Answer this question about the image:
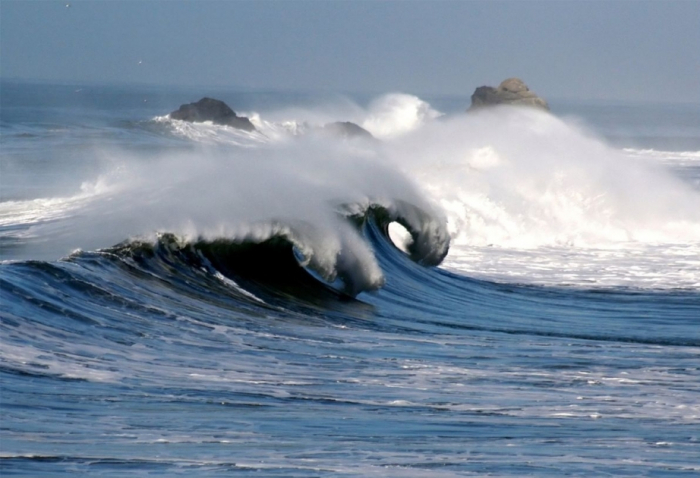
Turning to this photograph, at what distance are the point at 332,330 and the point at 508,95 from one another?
51.2 meters

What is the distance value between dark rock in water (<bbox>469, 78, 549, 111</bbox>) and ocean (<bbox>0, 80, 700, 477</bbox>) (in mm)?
35999

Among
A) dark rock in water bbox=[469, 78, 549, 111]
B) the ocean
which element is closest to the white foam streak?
the ocean

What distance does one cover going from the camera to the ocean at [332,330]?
517 cm

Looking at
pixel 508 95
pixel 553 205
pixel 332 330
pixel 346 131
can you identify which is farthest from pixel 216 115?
pixel 332 330

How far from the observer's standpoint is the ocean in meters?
5.17

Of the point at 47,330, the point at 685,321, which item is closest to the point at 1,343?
the point at 47,330

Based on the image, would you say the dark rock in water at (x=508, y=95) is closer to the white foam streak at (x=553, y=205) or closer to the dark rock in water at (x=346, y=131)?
the dark rock in water at (x=346, y=131)

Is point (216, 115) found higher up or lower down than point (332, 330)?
higher up

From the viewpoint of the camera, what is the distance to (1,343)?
6.85 m

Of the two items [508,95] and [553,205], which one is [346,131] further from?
[553,205]

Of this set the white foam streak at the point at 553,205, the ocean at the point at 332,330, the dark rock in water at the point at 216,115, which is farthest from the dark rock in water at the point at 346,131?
the ocean at the point at 332,330

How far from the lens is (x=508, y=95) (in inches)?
2322

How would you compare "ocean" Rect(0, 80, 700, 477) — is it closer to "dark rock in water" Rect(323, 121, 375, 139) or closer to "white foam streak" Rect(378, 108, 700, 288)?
"white foam streak" Rect(378, 108, 700, 288)

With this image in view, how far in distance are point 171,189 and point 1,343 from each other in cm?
535
